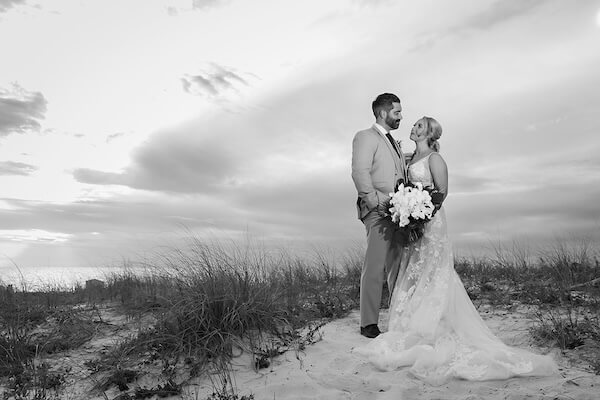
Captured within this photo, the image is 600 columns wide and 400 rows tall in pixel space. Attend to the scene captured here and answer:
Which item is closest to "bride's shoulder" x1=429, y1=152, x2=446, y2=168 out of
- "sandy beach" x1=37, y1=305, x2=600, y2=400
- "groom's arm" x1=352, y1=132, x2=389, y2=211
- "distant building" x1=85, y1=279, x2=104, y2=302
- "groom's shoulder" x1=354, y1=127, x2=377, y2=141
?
"groom's arm" x1=352, y1=132, x2=389, y2=211

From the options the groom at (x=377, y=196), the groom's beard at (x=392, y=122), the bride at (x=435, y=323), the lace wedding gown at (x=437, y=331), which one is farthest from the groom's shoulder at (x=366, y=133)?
the lace wedding gown at (x=437, y=331)

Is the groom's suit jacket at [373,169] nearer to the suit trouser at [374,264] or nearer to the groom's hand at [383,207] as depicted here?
the groom's hand at [383,207]

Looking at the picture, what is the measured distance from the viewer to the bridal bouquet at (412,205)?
6039 millimetres

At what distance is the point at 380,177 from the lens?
6.82 meters

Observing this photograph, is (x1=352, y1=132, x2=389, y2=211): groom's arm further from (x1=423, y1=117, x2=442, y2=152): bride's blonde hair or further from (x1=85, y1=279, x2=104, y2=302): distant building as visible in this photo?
(x1=85, y1=279, x2=104, y2=302): distant building

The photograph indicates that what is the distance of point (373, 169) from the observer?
6.85m

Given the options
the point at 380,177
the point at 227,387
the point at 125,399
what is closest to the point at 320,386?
the point at 227,387

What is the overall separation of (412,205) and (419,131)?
109cm

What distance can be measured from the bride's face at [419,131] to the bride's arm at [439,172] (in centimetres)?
29

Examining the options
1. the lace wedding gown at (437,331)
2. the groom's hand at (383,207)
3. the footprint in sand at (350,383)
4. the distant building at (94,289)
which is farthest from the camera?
the distant building at (94,289)

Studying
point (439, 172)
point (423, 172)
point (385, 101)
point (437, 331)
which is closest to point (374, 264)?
point (437, 331)

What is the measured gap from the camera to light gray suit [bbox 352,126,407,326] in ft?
21.8

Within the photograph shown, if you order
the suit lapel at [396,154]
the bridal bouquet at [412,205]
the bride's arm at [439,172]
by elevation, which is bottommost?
the bridal bouquet at [412,205]

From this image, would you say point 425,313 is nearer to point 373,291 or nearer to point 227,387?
point 373,291
